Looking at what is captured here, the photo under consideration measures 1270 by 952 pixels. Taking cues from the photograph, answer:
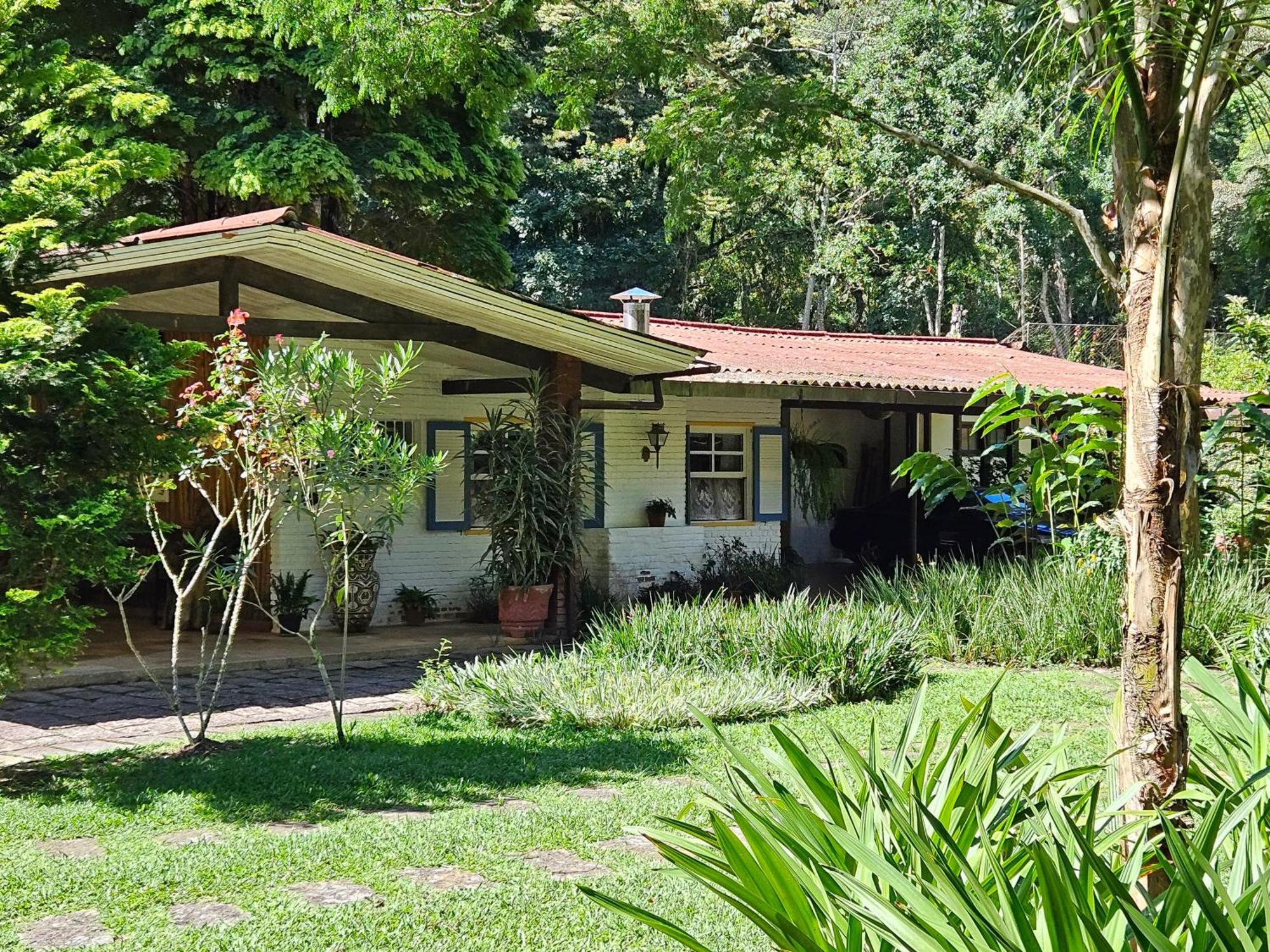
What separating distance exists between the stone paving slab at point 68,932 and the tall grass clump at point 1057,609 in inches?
298

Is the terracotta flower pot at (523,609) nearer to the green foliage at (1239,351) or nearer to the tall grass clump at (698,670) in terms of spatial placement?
the tall grass clump at (698,670)

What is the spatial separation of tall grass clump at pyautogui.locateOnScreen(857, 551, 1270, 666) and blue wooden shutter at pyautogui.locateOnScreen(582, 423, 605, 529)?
120 inches

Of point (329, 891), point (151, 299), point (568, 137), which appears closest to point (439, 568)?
point (151, 299)

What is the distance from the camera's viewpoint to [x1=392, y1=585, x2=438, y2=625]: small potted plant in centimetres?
1402

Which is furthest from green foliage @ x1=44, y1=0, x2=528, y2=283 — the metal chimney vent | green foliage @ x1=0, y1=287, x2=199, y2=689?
green foliage @ x1=0, y1=287, x2=199, y2=689

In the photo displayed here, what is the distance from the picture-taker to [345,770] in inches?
272

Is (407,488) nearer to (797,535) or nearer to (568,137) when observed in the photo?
(797,535)

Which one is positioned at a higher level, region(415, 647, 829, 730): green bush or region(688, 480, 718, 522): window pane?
region(688, 480, 718, 522): window pane

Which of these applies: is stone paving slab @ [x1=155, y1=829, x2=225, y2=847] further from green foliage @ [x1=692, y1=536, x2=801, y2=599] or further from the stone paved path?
green foliage @ [x1=692, y1=536, x2=801, y2=599]

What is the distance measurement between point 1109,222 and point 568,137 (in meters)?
28.3

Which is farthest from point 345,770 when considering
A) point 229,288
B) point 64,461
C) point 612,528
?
point 612,528

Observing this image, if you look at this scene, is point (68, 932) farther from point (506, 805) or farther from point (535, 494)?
point (535, 494)

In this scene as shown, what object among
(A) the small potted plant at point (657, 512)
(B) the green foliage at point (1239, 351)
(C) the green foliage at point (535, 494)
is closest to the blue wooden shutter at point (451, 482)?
(C) the green foliage at point (535, 494)

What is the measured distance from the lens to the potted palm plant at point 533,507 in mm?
12156
